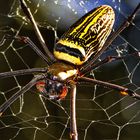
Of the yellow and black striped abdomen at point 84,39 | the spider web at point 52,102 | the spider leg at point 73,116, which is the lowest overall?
the spider web at point 52,102

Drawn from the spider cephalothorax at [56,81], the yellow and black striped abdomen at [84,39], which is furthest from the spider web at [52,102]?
the spider cephalothorax at [56,81]

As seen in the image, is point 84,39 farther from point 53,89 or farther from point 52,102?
point 52,102

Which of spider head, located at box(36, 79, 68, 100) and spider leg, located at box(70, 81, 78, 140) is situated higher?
spider head, located at box(36, 79, 68, 100)

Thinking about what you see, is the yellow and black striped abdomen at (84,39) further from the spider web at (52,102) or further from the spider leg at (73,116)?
the spider web at (52,102)

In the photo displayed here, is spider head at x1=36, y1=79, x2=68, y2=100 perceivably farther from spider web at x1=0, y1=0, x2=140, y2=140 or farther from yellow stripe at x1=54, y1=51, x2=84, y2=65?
spider web at x1=0, y1=0, x2=140, y2=140

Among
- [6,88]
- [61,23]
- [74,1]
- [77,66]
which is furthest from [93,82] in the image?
[6,88]

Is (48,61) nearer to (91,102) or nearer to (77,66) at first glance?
(77,66)

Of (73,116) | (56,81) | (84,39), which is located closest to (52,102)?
(84,39)

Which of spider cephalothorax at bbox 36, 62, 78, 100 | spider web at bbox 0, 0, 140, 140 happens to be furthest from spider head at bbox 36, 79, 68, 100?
spider web at bbox 0, 0, 140, 140
